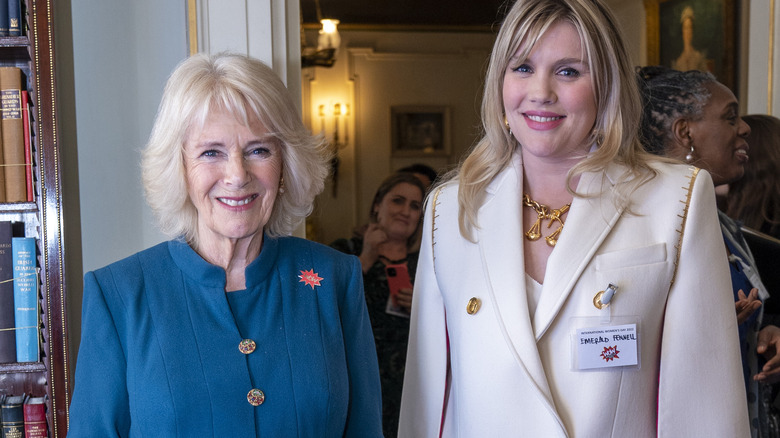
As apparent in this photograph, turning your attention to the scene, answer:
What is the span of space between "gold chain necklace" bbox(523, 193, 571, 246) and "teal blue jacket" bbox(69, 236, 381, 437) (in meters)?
0.51

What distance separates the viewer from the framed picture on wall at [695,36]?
12.9ft

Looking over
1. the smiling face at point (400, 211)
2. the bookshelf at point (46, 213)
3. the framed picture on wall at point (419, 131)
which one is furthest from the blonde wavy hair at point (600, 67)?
the framed picture on wall at point (419, 131)

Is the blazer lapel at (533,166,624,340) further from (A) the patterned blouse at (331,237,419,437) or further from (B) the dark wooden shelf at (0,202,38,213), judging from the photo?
(A) the patterned blouse at (331,237,419,437)

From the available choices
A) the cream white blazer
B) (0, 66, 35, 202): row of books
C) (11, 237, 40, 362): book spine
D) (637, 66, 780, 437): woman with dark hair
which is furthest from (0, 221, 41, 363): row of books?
(637, 66, 780, 437): woman with dark hair

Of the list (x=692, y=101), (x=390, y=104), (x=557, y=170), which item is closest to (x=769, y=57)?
(x=692, y=101)

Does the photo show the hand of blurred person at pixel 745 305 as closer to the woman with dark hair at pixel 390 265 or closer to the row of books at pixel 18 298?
the woman with dark hair at pixel 390 265

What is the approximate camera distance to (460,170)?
205cm

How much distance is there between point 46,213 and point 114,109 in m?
0.67

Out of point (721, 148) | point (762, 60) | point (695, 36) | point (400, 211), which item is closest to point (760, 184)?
point (721, 148)

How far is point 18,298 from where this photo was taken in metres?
2.40

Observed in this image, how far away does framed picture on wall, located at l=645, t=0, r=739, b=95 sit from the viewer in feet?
12.9

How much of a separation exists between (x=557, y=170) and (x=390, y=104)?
77.7 inches

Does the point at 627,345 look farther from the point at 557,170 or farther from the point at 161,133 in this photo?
the point at 161,133

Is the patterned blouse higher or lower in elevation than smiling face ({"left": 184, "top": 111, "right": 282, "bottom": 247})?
lower
